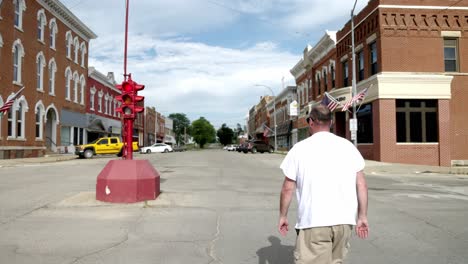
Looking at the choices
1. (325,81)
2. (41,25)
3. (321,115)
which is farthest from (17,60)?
(321,115)

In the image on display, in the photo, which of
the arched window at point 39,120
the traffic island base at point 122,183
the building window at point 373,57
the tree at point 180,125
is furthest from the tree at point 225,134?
the traffic island base at point 122,183

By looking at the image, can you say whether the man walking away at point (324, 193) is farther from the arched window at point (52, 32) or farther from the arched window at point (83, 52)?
the arched window at point (83, 52)

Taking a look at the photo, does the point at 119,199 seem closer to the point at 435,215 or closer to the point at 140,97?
the point at 140,97

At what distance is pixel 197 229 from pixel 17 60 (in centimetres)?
2919

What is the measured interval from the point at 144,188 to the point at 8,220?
290cm

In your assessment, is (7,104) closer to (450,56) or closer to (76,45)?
(76,45)

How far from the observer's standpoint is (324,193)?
11.1ft

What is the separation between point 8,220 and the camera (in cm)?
805

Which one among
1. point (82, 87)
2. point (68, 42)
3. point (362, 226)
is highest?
point (68, 42)

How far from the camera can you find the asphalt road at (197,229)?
18.9ft

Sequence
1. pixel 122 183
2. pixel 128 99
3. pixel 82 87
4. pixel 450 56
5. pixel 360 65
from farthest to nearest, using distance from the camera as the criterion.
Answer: pixel 82 87 < pixel 360 65 < pixel 450 56 < pixel 128 99 < pixel 122 183

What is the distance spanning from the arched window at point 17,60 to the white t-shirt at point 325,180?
32.1 metres

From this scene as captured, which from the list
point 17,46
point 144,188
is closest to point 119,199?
point 144,188

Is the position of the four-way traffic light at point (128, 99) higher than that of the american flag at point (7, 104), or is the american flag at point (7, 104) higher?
the american flag at point (7, 104)
